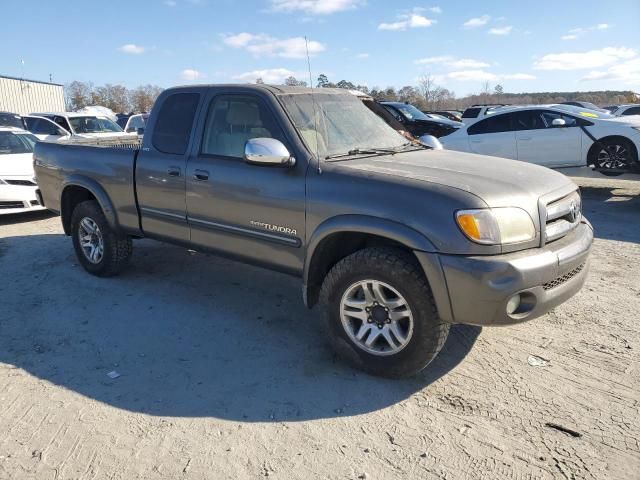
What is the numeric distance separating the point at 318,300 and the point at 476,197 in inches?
53.4

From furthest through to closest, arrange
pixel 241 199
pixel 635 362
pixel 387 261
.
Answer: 1. pixel 241 199
2. pixel 635 362
3. pixel 387 261

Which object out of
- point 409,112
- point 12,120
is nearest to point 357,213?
point 409,112

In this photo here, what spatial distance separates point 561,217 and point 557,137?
6977 mm

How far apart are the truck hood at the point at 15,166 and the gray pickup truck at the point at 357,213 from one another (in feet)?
14.8

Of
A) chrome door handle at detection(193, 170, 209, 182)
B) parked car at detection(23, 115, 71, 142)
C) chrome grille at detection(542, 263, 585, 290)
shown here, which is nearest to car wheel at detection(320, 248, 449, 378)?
chrome grille at detection(542, 263, 585, 290)

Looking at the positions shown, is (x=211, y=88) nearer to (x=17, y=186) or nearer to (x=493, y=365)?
(x=493, y=365)

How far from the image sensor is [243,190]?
13.1 ft

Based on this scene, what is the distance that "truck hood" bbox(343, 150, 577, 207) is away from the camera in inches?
125

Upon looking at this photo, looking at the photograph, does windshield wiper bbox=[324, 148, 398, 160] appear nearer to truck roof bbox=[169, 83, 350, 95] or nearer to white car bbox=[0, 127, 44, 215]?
truck roof bbox=[169, 83, 350, 95]

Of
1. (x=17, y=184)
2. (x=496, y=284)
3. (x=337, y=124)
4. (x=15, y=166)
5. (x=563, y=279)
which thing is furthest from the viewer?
(x=15, y=166)

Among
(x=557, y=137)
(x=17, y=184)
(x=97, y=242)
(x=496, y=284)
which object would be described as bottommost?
(x=97, y=242)

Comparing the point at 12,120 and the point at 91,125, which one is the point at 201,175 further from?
the point at 12,120

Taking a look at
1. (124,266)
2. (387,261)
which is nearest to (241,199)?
(387,261)

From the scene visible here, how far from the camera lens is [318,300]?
379 cm
